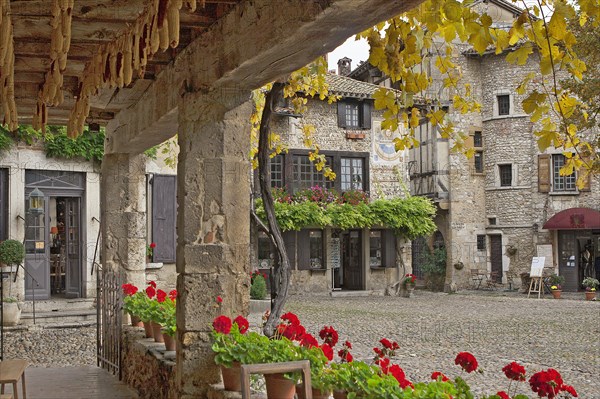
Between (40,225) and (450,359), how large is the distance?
7765 millimetres

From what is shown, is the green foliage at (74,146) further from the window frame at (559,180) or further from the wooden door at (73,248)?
the window frame at (559,180)

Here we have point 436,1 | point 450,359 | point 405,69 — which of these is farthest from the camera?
point 450,359

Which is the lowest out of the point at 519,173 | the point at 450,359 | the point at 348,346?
the point at 450,359

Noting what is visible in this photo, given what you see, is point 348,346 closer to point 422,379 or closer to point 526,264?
point 422,379

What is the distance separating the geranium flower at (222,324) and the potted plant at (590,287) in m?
19.2

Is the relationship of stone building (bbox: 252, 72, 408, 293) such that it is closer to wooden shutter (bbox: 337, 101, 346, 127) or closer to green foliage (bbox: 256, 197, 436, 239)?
wooden shutter (bbox: 337, 101, 346, 127)

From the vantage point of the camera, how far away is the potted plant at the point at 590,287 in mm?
21078

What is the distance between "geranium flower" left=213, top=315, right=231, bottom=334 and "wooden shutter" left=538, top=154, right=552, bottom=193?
72.8 ft

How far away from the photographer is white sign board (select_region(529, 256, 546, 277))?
2258 centimetres

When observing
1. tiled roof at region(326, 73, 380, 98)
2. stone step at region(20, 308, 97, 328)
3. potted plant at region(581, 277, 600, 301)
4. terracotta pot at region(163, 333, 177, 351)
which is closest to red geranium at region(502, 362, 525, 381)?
terracotta pot at region(163, 333, 177, 351)

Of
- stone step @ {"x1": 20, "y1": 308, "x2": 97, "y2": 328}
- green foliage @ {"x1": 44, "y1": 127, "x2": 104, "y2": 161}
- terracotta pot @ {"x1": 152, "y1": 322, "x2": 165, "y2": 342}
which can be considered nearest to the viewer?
terracotta pot @ {"x1": 152, "y1": 322, "x2": 165, "y2": 342}

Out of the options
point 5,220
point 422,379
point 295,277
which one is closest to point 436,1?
point 422,379

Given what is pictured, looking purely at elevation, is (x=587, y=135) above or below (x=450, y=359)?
above

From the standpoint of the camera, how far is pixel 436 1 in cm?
324
